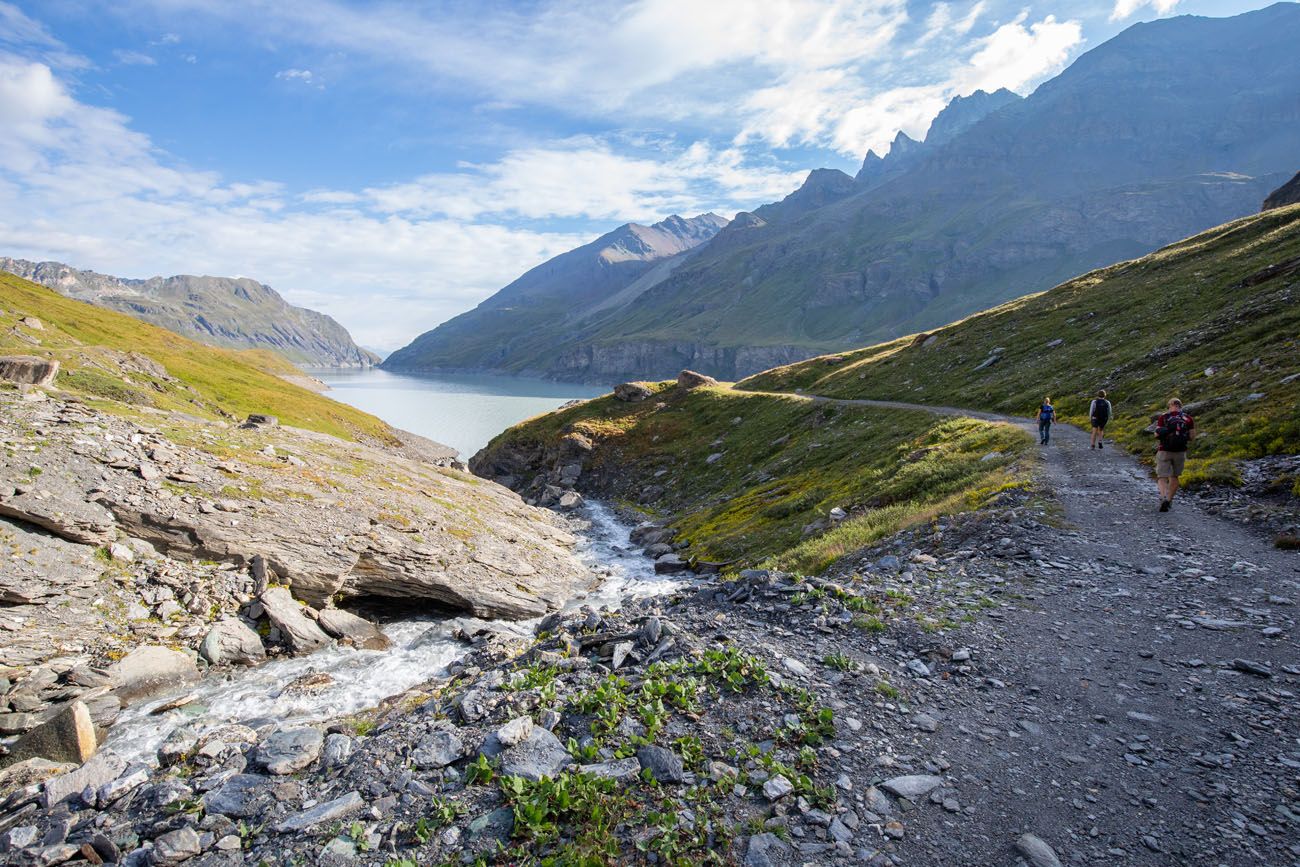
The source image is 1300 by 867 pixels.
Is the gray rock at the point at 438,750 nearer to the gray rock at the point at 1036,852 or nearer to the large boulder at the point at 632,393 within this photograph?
the gray rock at the point at 1036,852

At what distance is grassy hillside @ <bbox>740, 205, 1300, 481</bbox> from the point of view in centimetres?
2470

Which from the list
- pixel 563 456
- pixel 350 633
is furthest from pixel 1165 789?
pixel 563 456

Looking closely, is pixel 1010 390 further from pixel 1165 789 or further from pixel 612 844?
pixel 612 844

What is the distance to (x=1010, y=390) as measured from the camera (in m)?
49.0

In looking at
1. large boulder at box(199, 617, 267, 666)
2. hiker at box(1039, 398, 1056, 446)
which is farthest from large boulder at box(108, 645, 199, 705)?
hiker at box(1039, 398, 1056, 446)

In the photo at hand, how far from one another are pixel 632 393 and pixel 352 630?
239ft

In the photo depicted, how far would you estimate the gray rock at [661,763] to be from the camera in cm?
824

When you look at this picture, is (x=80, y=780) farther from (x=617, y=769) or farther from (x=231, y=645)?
(x=231, y=645)

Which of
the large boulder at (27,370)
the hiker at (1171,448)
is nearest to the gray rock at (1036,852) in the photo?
the hiker at (1171,448)

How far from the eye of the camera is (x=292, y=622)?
84.7 ft

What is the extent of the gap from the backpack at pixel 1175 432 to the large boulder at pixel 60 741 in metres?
35.5

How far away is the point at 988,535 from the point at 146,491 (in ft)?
121

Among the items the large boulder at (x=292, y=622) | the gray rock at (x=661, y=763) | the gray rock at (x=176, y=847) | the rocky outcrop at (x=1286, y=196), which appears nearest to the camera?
the gray rock at (x=176, y=847)

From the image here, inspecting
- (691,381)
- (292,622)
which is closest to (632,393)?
(691,381)
